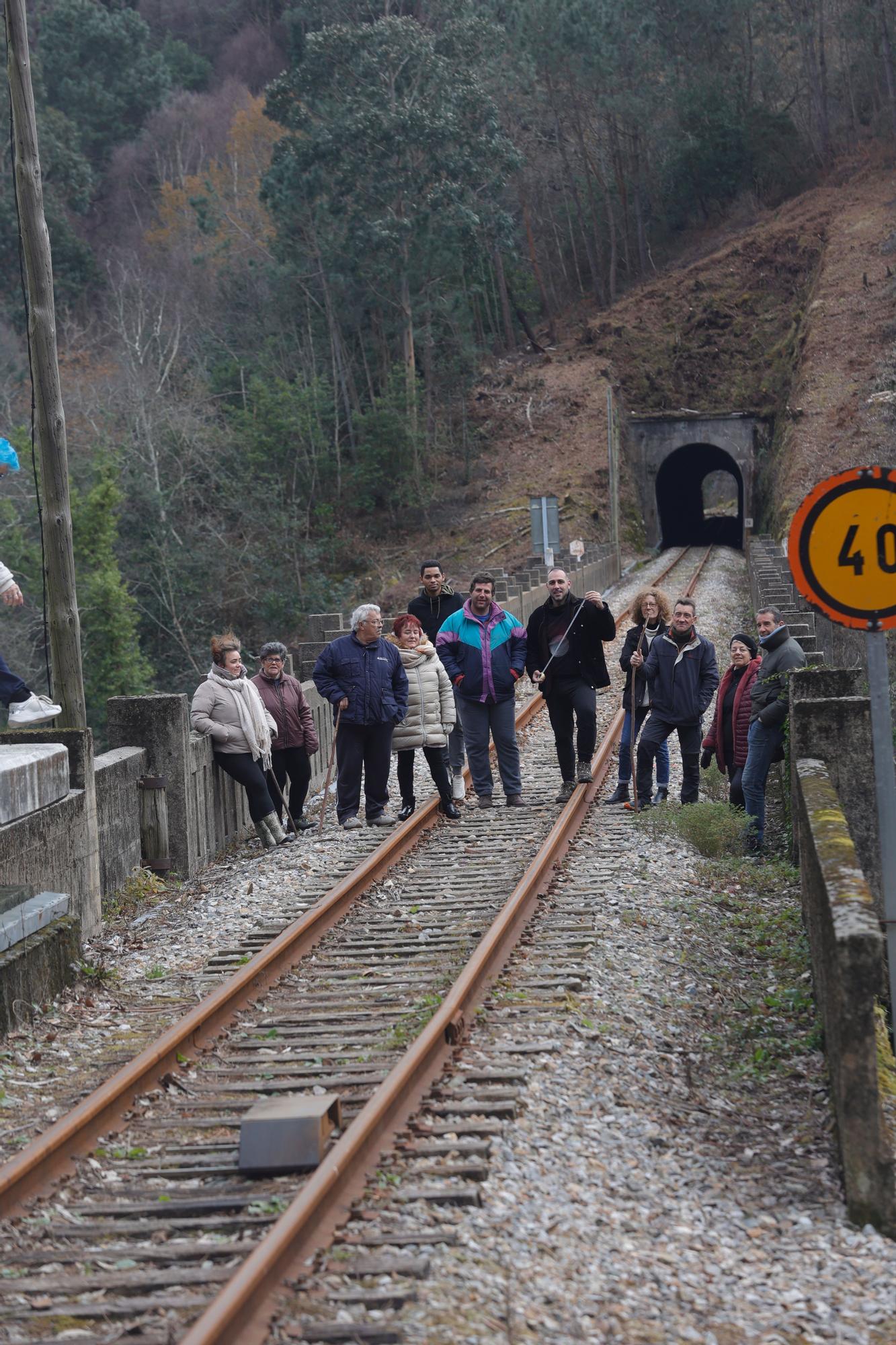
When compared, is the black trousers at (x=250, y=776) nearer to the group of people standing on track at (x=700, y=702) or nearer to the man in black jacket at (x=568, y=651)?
the man in black jacket at (x=568, y=651)

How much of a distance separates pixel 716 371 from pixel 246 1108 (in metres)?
62.1

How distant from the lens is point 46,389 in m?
10.8

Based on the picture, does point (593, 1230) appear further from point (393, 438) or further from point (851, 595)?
point (393, 438)

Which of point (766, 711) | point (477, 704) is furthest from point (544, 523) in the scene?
point (766, 711)

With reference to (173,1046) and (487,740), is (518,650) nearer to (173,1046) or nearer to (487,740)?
(487,740)

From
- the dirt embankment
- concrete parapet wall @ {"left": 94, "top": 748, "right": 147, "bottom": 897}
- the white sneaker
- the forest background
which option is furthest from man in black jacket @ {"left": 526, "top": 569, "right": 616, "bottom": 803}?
the dirt embankment

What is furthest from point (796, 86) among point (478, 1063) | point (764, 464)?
point (478, 1063)

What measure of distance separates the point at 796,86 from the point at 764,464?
28.7 m

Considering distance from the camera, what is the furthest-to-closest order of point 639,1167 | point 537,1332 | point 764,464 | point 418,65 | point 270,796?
1. point 764,464
2. point 418,65
3. point 270,796
4. point 639,1167
5. point 537,1332

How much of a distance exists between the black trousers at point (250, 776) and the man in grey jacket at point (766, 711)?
3.86 m

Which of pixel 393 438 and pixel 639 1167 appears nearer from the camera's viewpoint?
pixel 639 1167

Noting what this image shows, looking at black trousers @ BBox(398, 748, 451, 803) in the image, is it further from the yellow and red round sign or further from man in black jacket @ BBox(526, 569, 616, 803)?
the yellow and red round sign

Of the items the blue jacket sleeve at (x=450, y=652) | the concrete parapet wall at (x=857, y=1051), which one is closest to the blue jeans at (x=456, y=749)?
the blue jacket sleeve at (x=450, y=652)

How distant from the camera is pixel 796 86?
75938 mm
